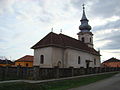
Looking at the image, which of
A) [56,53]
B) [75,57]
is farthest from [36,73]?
[75,57]

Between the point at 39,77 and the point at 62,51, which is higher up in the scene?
the point at 62,51

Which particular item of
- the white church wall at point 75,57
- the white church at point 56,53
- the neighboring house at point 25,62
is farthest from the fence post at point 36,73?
the neighboring house at point 25,62

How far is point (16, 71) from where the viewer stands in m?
21.1

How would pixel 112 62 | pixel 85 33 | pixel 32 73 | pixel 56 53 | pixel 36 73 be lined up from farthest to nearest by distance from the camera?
pixel 112 62, pixel 85 33, pixel 56 53, pixel 32 73, pixel 36 73

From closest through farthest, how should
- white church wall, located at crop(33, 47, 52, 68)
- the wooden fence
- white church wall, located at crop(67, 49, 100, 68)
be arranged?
the wooden fence
white church wall, located at crop(33, 47, 52, 68)
white church wall, located at crop(67, 49, 100, 68)

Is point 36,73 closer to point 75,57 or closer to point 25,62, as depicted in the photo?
point 75,57

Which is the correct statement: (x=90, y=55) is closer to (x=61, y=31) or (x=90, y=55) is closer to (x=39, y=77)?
(x=61, y=31)

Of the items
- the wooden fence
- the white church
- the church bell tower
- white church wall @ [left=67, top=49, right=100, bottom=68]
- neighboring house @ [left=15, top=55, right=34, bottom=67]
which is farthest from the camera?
neighboring house @ [left=15, top=55, right=34, bottom=67]

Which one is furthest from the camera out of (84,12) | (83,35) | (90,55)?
(84,12)

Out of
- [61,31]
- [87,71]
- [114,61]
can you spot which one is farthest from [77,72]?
[114,61]

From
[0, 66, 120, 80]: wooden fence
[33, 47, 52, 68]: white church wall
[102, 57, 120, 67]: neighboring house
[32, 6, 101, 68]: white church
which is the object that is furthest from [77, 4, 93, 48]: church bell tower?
[102, 57, 120, 67]: neighboring house

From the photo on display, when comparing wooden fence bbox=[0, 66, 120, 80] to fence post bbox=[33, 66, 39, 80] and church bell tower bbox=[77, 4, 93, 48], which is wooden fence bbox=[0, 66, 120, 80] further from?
church bell tower bbox=[77, 4, 93, 48]

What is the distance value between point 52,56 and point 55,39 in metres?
3.93

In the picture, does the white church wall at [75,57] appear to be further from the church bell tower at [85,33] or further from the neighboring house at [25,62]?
the neighboring house at [25,62]
